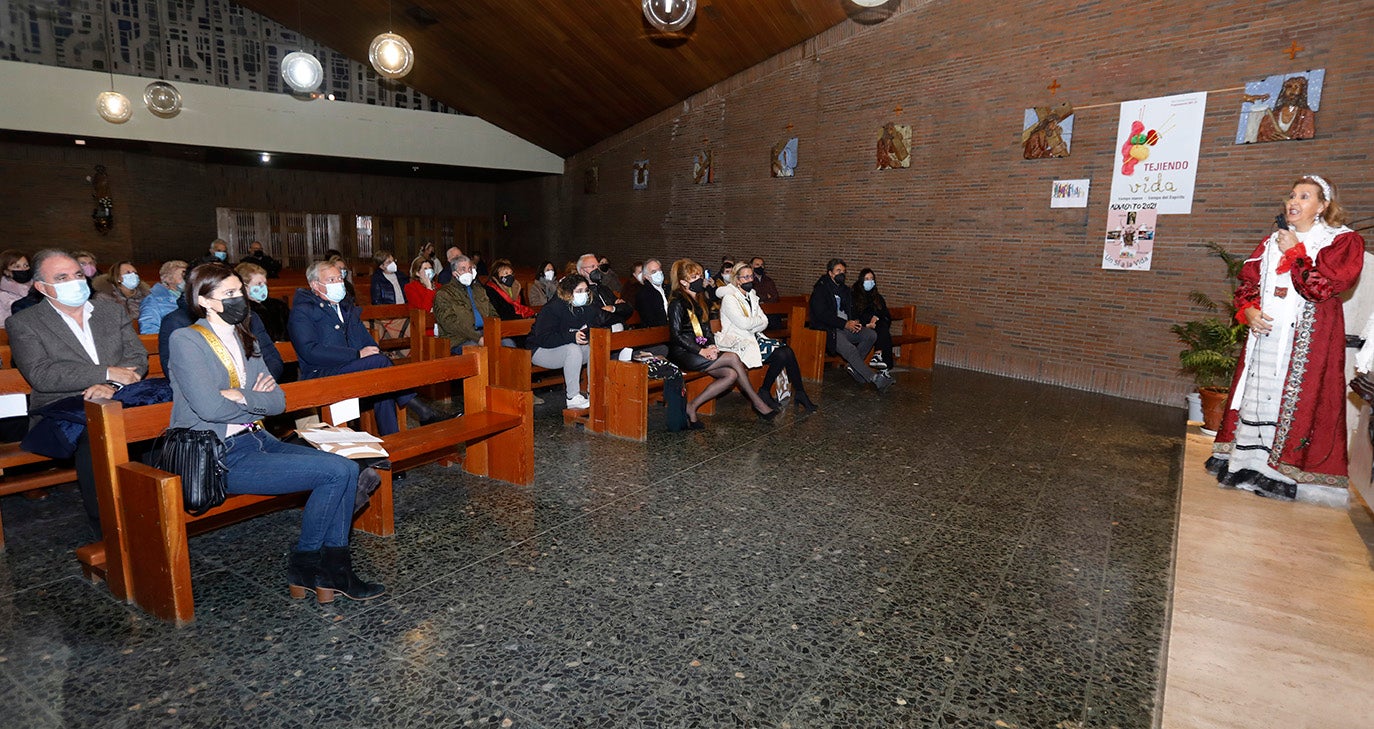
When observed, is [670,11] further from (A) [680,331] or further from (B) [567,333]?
(B) [567,333]

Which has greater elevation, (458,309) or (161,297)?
(161,297)

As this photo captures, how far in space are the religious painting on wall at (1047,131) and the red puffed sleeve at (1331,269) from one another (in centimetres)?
491

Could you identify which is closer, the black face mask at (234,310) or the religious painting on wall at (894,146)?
the black face mask at (234,310)

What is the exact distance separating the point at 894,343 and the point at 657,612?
671 centimetres

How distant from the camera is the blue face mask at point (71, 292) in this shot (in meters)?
3.42

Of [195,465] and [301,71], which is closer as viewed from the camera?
[195,465]

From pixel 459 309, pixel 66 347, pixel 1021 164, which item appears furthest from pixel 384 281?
pixel 1021 164

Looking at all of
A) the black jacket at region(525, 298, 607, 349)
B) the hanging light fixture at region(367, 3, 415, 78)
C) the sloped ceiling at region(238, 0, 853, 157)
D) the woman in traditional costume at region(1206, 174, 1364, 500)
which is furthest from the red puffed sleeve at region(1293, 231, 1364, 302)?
the hanging light fixture at region(367, 3, 415, 78)

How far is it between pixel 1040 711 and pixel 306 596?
2855 mm

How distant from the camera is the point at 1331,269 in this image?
4.01 metres

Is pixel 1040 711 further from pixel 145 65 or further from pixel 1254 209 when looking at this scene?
pixel 145 65

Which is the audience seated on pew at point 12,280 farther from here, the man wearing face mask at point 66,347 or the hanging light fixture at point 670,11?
the hanging light fixture at point 670,11

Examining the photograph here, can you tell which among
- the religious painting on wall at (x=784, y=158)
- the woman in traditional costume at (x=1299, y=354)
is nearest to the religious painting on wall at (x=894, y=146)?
the religious painting on wall at (x=784, y=158)

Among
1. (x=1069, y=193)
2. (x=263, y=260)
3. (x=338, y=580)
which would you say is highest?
(x=1069, y=193)
